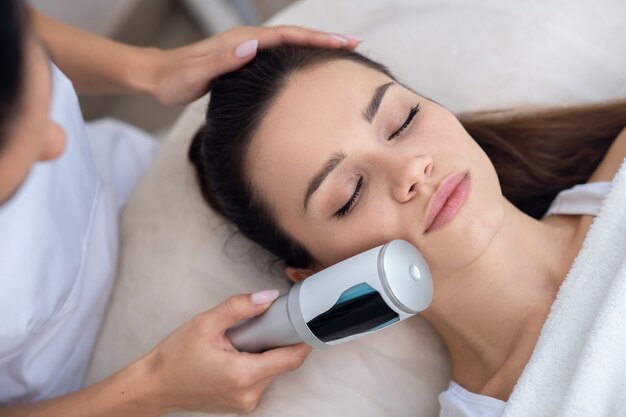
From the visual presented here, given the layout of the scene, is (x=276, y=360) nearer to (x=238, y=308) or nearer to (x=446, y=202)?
(x=238, y=308)

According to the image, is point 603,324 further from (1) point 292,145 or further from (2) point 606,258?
(1) point 292,145

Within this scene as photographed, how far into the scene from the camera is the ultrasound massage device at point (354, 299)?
875mm

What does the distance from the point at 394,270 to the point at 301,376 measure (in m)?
0.36

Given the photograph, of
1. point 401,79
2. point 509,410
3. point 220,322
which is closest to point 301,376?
point 220,322

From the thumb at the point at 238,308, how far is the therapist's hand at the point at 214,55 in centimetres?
38

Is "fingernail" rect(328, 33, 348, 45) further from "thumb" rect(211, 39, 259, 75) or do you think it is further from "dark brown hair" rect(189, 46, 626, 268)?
"thumb" rect(211, 39, 259, 75)

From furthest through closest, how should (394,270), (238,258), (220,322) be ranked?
(238,258), (220,322), (394,270)

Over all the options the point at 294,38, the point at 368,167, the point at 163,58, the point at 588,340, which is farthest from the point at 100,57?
the point at 588,340

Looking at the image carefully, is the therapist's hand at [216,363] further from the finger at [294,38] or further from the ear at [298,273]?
the finger at [294,38]

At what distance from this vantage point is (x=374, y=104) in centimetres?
101

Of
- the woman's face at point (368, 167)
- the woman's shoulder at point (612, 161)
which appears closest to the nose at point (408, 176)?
the woman's face at point (368, 167)

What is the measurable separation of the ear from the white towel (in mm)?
370

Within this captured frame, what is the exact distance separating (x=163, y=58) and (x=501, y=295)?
71cm

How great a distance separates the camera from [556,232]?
112 cm
